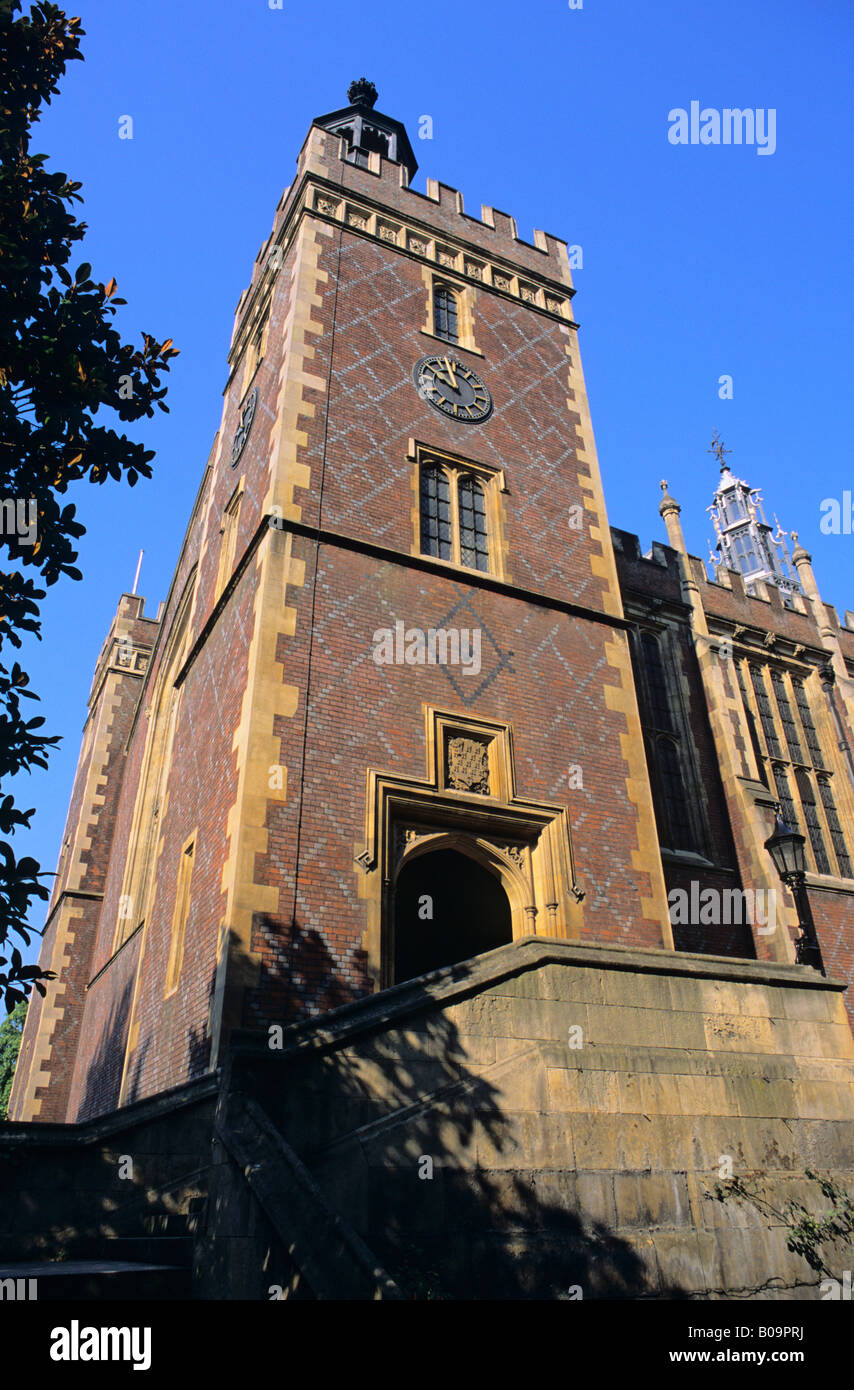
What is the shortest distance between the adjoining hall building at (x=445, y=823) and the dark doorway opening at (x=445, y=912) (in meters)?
0.06

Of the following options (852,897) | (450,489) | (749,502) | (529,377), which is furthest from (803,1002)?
(749,502)

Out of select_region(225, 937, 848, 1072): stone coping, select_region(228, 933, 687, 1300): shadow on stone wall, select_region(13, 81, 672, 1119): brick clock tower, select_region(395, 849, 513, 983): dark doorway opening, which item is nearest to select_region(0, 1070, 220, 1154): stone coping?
select_region(13, 81, 672, 1119): brick clock tower

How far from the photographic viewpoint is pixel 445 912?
545 inches

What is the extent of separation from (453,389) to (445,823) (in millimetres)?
7834

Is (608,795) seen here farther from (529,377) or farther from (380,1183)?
(529,377)

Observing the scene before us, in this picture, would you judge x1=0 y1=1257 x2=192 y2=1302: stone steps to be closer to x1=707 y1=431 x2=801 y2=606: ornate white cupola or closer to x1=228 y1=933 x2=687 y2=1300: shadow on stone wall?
x1=228 y1=933 x2=687 y2=1300: shadow on stone wall

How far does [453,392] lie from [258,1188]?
41.5ft

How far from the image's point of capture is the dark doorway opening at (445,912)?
13.1m

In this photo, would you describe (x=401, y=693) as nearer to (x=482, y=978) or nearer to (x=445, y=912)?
(x=445, y=912)

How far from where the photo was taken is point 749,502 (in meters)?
79.0

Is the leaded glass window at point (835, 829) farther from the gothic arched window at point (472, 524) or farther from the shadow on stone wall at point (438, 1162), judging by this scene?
the shadow on stone wall at point (438, 1162)

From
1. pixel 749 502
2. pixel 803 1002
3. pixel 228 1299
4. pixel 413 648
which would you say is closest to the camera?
pixel 228 1299

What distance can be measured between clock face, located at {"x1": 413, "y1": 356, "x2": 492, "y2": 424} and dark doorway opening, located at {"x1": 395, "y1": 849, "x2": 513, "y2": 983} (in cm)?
725

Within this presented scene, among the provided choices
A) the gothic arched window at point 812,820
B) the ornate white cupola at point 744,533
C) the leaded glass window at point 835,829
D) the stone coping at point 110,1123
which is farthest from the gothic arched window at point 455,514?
the ornate white cupola at point 744,533
